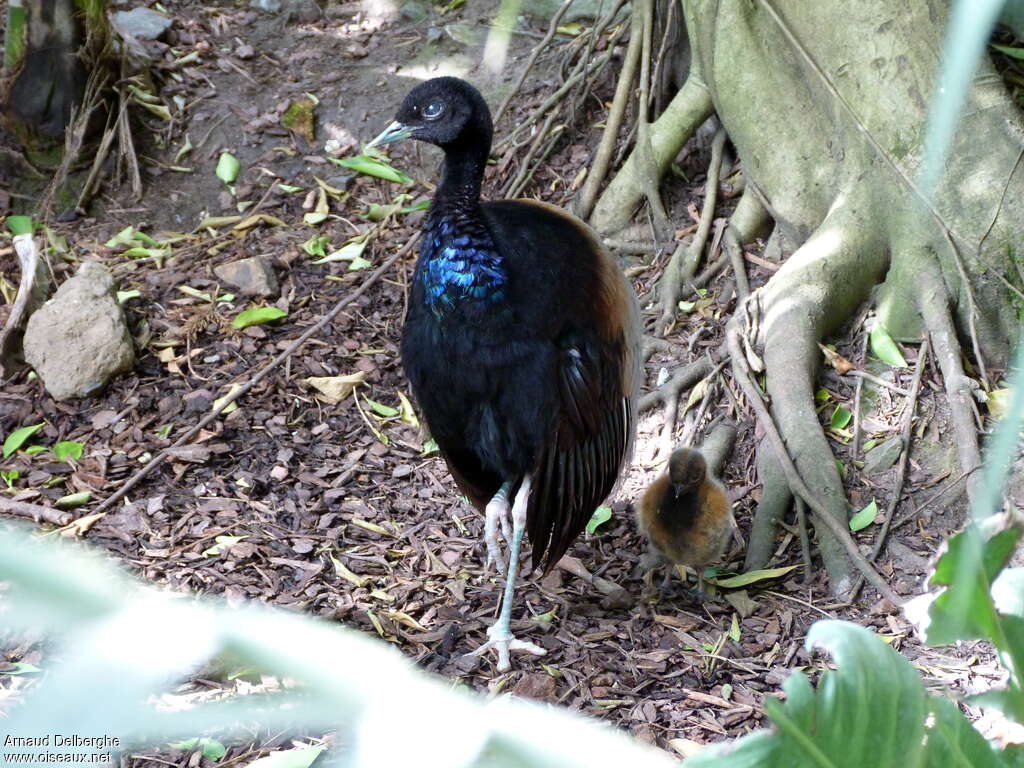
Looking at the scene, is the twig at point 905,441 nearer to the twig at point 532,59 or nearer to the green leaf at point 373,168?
the twig at point 532,59

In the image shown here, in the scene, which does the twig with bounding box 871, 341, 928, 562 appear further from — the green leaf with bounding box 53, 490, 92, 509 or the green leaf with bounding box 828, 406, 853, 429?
the green leaf with bounding box 53, 490, 92, 509

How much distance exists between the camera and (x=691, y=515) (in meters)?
3.88

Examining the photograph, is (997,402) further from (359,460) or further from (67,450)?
(67,450)

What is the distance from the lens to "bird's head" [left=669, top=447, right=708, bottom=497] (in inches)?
152

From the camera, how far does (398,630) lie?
3842mm

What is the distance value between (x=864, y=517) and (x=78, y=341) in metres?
3.50

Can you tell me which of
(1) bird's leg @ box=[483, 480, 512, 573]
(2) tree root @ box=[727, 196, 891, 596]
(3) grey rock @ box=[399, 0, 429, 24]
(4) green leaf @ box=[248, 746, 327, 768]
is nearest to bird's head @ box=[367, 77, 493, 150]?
(1) bird's leg @ box=[483, 480, 512, 573]

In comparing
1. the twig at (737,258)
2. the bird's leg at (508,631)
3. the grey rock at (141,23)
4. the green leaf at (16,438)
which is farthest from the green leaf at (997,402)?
the grey rock at (141,23)

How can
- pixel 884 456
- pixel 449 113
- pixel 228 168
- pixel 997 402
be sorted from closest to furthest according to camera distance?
pixel 449 113 → pixel 997 402 → pixel 884 456 → pixel 228 168

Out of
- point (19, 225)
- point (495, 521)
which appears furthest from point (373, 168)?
point (495, 521)

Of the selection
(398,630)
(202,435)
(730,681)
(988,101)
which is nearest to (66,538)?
(202,435)

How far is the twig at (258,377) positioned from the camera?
4.38 m

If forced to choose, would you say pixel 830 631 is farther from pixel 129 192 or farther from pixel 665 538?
pixel 129 192

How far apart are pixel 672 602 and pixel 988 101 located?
7.78ft
